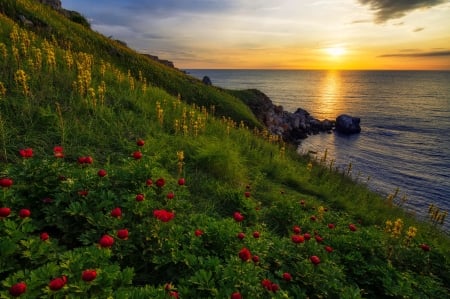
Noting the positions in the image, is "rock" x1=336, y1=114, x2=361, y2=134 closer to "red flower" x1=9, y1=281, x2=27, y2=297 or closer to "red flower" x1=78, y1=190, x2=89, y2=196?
"red flower" x1=78, y1=190, x2=89, y2=196

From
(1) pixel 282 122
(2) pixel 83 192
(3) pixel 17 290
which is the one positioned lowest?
(1) pixel 282 122

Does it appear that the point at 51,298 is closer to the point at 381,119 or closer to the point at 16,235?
the point at 16,235

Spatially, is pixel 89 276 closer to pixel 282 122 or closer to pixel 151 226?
pixel 151 226

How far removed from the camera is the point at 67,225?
3666 millimetres

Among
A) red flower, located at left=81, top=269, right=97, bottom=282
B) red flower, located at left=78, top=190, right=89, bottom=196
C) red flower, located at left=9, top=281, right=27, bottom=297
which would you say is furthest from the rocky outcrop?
red flower, located at left=9, top=281, right=27, bottom=297

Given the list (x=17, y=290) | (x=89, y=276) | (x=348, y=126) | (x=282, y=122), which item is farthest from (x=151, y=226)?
(x=348, y=126)

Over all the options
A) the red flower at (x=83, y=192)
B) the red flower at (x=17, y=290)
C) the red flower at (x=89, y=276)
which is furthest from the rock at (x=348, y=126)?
the red flower at (x=17, y=290)

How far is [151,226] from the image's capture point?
370 centimetres

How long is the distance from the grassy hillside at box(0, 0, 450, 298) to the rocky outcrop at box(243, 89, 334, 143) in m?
28.8

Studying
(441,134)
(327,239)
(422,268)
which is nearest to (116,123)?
(327,239)

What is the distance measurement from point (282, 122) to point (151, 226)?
42.3 metres

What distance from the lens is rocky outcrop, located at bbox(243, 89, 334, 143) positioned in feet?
132

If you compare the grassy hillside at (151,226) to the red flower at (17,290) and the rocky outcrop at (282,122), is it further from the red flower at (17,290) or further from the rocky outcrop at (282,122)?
the rocky outcrop at (282,122)

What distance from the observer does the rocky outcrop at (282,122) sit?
132 feet
